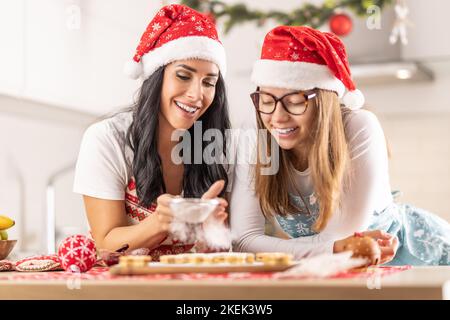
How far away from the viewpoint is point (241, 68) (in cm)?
366

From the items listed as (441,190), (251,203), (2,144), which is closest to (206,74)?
(251,203)

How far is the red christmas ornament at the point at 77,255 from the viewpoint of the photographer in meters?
1.32

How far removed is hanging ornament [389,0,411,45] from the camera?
3.10 metres

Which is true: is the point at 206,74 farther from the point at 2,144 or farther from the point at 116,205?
the point at 2,144

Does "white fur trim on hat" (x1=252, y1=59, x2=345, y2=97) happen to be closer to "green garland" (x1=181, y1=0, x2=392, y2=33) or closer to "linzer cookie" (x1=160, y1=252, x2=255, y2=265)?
"linzer cookie" (x1=160, y1=252, x2=255, y2=265)

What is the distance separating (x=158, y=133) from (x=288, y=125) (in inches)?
13.1

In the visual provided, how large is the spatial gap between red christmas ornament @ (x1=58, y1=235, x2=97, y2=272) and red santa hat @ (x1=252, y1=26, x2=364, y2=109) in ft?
2.11

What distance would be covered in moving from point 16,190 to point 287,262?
7.94 ft

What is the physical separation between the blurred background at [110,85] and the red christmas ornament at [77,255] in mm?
A: 1754

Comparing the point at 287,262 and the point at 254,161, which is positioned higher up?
the point at 254,161

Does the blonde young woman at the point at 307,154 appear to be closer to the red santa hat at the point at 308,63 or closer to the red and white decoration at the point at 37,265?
the red santa hat at the point at 308,63

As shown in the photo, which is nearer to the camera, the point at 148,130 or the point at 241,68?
the point at 148,130

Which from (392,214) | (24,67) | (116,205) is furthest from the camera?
(24,67)

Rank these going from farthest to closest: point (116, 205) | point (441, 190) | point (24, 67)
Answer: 1. point (441, 190)
2. point (24, 67)
3. point (116, 205)
